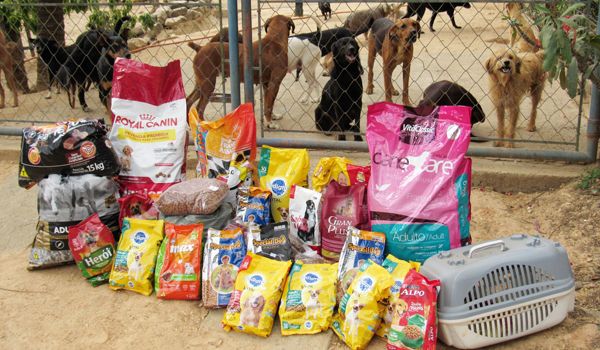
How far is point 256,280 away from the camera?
2.61m

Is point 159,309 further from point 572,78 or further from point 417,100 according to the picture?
point 417,100

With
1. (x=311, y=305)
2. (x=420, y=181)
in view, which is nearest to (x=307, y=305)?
(x=311, y=305)

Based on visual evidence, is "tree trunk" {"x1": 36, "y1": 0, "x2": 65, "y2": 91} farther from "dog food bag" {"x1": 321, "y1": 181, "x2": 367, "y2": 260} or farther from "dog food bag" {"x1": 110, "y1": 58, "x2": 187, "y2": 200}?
"dog food bag" {"x1": 321, "y1": 181, "x2": 367, "y2": 260}

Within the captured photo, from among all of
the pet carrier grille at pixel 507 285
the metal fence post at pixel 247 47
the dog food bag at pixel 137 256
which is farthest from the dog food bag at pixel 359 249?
the metal fence post at pixel 247 47

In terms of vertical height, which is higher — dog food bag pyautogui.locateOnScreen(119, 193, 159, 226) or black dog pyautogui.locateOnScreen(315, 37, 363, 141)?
black dog pyautogui.locateOnScreen(315, 37, 363, 141)

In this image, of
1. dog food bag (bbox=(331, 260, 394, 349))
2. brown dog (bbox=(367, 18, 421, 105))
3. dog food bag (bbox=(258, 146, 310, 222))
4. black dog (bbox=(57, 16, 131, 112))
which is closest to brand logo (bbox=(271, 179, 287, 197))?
dog food bag (bbox=(258, 146, 310, 222))

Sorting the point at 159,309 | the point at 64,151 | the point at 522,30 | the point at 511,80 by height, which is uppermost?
the point at 522,30

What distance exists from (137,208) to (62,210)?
14.0 inches

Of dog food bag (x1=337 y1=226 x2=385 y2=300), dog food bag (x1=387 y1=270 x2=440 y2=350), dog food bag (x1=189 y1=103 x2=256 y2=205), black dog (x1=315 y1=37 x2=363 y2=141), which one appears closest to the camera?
dog food bag (x1=387 y1=270 x2=440 y2=350)

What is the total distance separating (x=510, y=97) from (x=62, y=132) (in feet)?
9.93

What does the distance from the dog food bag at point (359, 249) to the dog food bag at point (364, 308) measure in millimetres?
186

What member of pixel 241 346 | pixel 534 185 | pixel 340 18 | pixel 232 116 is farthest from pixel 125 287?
pixel 340 18

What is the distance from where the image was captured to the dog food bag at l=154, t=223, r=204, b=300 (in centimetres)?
278

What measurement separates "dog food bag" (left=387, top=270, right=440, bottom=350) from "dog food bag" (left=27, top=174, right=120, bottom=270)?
1.55 meters
